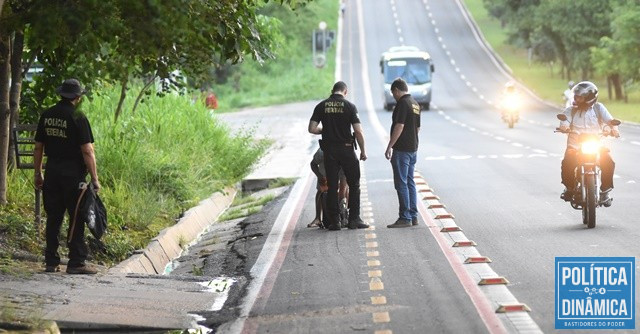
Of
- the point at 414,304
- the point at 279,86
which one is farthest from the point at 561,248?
the point at 279,86

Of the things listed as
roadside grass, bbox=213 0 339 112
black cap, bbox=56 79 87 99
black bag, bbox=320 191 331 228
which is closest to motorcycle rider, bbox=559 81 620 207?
black bag, bbox=320 191 331 228

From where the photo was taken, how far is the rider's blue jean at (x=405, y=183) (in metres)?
16.6

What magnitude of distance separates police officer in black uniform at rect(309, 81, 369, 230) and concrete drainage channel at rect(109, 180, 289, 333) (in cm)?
109

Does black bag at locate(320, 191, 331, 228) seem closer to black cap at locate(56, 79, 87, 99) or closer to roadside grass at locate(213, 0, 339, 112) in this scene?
black cap at locate(56, 79, 87, 99)

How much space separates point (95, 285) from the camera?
39.2 feet

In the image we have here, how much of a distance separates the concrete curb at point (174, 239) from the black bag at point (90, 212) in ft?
2.59

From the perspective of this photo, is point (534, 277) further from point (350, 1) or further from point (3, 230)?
point (350, 1)

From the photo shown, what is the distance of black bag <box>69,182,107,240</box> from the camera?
1276cm

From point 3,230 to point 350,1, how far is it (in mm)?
112664

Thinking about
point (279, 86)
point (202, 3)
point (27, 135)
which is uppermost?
point (202, 3)

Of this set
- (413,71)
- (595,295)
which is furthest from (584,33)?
(595,295)

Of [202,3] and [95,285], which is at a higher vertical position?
[202,3]

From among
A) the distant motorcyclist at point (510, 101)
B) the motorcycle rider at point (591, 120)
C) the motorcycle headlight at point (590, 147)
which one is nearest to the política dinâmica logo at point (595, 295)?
the motorcycle headlight at point (590, 147)

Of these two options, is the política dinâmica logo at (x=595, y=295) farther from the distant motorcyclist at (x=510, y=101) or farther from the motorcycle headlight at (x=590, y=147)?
the distant motorcyclist at (x=510, y=101)
